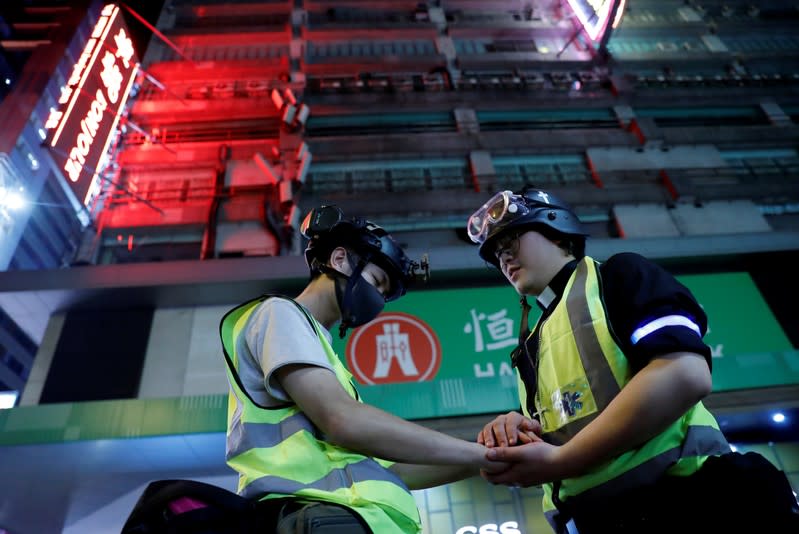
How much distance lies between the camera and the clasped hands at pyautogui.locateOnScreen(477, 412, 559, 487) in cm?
178

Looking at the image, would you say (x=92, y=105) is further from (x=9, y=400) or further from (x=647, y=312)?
(x=647, y=312)

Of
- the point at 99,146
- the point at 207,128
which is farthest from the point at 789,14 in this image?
the point at 99,146

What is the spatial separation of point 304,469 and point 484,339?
8.20m

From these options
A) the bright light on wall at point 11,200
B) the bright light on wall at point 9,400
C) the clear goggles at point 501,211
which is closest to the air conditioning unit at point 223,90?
Answer: the bright light on wall at point 11,200

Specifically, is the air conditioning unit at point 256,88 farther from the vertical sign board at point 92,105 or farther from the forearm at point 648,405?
the forearm at point 648,405

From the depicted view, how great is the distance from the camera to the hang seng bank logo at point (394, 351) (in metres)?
8.97

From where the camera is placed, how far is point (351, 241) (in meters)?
2.68

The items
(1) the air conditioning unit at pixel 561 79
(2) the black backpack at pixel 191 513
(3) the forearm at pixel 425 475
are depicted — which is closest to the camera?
(2) the black backpack at pixel 191 513

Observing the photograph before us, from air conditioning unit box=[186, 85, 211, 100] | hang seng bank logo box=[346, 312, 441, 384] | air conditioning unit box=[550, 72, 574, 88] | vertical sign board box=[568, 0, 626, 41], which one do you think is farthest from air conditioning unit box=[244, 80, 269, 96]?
vertical sign board box=[568, 0, 626, 41]

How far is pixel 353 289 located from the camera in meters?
2.56

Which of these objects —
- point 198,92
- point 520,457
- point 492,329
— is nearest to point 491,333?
point 492,329

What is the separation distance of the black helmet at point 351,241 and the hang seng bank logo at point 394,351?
6358mm

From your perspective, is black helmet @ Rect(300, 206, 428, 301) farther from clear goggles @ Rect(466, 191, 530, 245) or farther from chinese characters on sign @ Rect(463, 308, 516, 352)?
chinese characters on sign @ Rect(463, 308, 516, 352)

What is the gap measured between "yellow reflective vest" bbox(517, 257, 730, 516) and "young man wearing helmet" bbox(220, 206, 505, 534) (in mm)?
398
